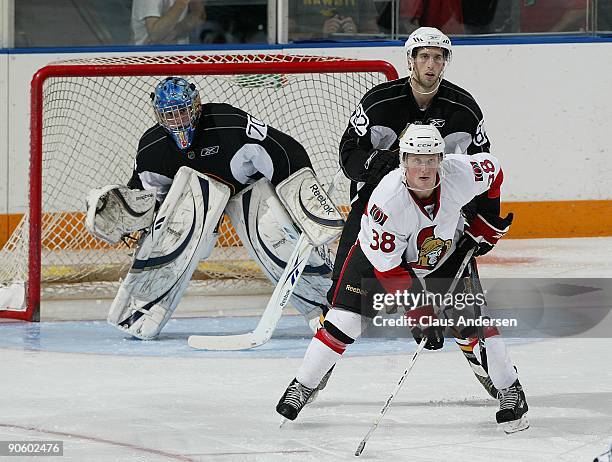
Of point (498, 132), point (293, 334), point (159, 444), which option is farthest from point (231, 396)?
point (498, 132)

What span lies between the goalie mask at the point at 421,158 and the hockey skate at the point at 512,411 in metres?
0.56

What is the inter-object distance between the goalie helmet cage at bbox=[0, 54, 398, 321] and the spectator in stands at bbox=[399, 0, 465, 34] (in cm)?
102

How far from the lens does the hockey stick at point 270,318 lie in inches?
170

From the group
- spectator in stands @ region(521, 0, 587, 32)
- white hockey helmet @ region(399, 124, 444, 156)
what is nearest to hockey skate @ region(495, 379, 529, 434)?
white hockey helmet @ region(399, 124, 444, 156)

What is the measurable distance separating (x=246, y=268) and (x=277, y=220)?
37.9 inches

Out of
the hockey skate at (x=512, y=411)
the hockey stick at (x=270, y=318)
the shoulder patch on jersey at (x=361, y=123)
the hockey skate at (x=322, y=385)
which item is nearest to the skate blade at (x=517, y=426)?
the hockey skate at (x=512, y=411)

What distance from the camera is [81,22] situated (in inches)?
252

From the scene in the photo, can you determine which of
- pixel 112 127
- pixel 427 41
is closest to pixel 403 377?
pixel 427 41

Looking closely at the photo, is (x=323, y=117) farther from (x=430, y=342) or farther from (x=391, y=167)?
(x=430, y=342)

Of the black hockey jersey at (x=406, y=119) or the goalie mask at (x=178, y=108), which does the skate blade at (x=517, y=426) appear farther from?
the goalie mask at (x=178, y=108)

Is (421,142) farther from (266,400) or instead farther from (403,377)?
(266,400)

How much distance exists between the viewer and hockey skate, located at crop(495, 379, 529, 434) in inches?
125

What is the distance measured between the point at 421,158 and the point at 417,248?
0.24 metres
